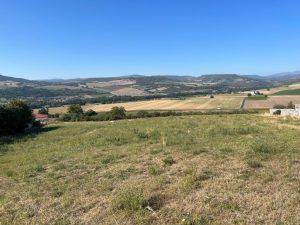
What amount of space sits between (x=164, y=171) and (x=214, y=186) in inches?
92.8

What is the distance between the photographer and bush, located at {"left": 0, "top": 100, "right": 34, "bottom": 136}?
1764 inches

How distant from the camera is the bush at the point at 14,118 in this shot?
1764 inches

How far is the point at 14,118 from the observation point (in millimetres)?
46844

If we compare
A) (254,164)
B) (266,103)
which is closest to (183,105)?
(266,103)

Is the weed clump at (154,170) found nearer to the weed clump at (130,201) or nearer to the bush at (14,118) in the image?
the weed clump at (130,201)

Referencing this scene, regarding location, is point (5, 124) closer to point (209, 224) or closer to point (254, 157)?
point (254, 157)

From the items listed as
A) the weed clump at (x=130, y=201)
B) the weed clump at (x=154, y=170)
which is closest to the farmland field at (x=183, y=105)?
the weed clump at (x=154, y=170)

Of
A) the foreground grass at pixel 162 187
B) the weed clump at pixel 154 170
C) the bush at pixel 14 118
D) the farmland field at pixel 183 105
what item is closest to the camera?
the foreground grass at pixel 162 187

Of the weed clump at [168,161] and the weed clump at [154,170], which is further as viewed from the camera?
the weed clump at [168,161]

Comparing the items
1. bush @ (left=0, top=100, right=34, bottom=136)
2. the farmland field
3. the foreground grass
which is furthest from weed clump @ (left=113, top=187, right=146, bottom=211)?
the farmland field

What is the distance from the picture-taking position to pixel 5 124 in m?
44.8

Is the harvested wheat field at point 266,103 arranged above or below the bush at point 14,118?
below

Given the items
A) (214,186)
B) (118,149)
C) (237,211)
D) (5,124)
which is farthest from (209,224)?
(5,124)

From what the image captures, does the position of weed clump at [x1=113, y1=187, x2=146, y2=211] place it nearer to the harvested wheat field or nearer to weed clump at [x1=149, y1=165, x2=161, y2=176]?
weed clump at [x1=149, y1=165, x2=161, y2=176]
